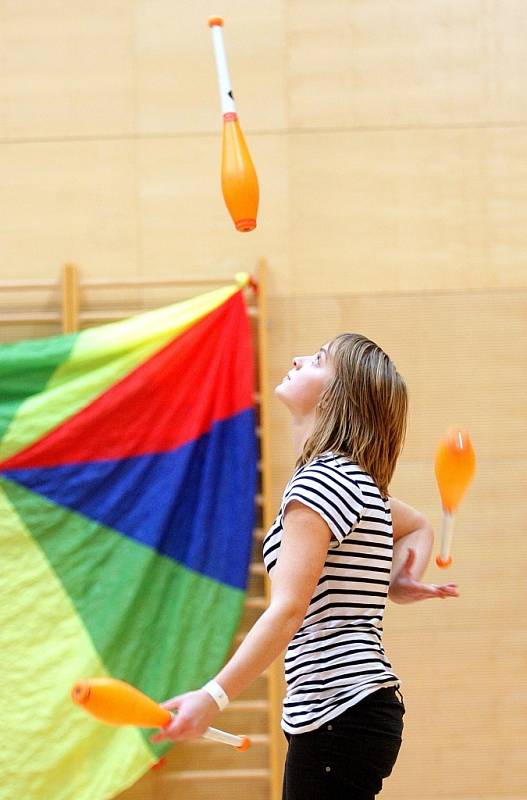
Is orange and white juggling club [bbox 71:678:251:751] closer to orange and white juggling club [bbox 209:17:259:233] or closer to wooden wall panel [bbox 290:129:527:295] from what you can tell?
orange and white juggling club [bbox 209:17:259:233]

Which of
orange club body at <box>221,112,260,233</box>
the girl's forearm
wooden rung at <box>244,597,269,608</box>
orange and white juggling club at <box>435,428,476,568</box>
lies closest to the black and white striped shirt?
the girl's forearm

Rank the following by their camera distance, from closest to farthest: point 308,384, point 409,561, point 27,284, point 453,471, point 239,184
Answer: point 308,384
point 409,561
point 453,471
point 239,184
point 27,284

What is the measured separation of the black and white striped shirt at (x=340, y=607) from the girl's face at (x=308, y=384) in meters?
0.14

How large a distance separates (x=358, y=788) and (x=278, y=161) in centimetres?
226

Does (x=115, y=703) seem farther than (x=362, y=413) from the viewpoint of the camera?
No

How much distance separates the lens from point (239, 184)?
6.48 ft

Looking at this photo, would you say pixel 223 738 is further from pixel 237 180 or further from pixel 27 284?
pixel 27 284

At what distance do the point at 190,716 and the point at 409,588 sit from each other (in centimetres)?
55

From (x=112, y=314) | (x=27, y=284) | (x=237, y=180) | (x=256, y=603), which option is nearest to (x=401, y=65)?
(x=112, y=314)

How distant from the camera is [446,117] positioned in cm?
326

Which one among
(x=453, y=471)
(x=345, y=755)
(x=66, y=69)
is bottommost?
(x=345, y=755)

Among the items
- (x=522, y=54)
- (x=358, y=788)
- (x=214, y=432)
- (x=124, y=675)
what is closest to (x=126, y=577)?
(x=124, y=675)

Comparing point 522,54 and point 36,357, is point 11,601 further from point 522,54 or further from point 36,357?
point 522,54

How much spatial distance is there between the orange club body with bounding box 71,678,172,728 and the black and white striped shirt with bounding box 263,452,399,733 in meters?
0.29
